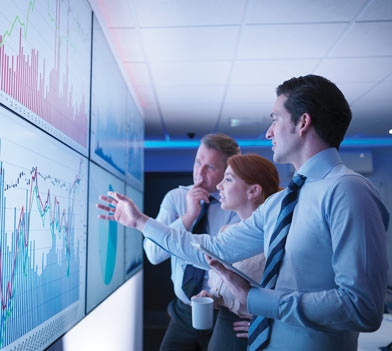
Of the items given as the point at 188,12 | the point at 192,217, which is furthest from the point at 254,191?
the point at 188,12

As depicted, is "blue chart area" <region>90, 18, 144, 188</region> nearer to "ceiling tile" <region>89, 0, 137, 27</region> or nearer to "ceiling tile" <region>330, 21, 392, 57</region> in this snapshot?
"ceiling tile" <region>89, 0, 137, 27</region>

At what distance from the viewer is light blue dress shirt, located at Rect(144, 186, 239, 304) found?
2.10m

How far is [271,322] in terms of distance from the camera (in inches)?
46.8

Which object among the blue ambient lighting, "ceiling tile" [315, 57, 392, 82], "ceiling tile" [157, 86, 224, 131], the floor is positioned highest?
"ceiling tile" [315, 57, 392, 82]

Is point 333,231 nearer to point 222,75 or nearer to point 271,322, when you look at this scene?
point 271,322

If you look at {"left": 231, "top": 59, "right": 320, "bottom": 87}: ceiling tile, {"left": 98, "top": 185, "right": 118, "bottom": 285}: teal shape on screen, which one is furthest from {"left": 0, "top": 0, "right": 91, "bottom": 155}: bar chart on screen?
{"left": 231, "top": 59, "right": 320, "bottom": 87}: ceiling tile

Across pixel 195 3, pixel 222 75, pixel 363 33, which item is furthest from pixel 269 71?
pixel 195 3

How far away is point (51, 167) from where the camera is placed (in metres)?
1.33

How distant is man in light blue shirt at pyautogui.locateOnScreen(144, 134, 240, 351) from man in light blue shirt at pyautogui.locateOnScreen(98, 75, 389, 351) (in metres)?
0.75

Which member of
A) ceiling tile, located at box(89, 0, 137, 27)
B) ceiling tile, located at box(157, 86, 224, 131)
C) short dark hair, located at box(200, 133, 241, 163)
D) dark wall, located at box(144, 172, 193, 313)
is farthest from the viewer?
dark wall, located at box(144, 172, 193, 313)

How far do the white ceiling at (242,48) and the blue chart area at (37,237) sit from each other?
1005 millimetres

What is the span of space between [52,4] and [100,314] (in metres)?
1.53

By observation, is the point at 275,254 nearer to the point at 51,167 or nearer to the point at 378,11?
the point at 51,167

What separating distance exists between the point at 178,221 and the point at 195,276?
0.31m
